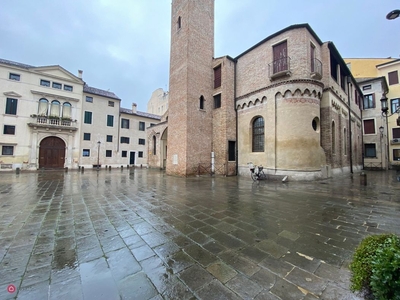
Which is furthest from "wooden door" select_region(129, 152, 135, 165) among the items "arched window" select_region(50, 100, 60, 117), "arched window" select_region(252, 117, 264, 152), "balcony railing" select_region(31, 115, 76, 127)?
"arched window" select_region(252, 117, 264, 152)

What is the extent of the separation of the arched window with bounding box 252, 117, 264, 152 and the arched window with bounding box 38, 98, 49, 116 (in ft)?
76.0

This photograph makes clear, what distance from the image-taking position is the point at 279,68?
10758mm

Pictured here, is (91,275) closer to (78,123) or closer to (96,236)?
(96,236)

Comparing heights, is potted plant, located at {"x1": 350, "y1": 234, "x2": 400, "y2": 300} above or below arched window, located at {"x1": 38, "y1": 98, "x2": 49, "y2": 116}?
below

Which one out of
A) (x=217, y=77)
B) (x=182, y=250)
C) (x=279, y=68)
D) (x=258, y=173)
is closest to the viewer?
(x=182, y=250)

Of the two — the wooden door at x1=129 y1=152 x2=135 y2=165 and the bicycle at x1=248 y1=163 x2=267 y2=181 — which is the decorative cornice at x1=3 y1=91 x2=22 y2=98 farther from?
the bicycle at x1=248 y1=163 x2=267 y2=181

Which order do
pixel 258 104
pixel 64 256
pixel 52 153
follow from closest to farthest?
pixel 64 256 < pixel 258 104 < pixel 52 153

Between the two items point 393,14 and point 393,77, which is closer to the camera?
point 393,14

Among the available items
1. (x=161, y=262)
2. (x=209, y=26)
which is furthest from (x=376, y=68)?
(x=161, y=262)

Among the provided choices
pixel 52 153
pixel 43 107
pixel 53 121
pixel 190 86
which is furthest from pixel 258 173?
pixel 43 107

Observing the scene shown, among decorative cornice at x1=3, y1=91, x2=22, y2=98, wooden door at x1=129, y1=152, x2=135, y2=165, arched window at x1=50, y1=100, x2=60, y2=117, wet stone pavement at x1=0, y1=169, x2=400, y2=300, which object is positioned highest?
decorative cornice at x1=3, y1=91, x2=22, y2=98

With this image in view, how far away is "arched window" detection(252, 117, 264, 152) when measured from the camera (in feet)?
38.8

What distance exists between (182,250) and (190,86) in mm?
11856

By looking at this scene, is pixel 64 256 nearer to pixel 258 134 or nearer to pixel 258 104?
pixel 258 134
